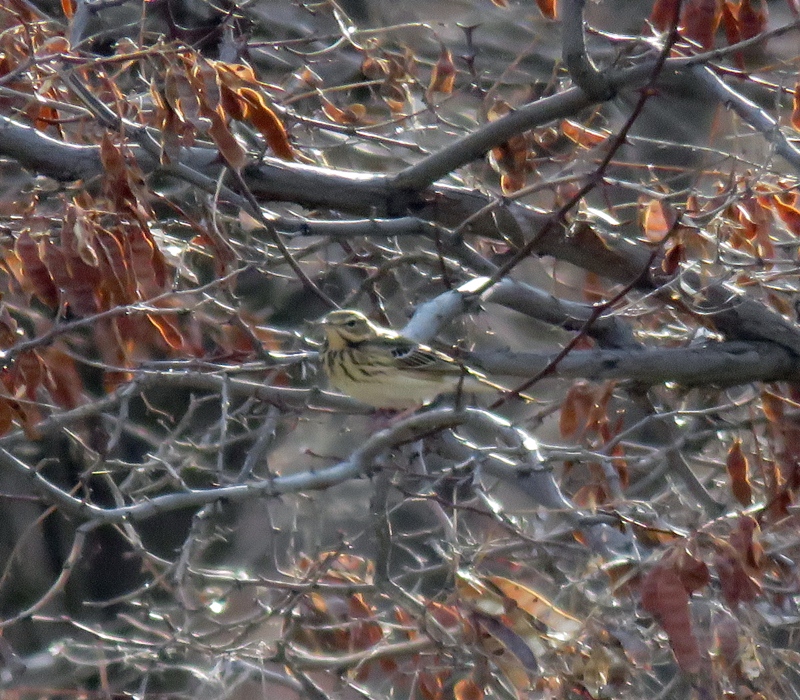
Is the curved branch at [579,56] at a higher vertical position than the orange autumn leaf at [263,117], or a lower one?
higher

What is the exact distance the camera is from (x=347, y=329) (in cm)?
581

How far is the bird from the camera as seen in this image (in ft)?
18.4

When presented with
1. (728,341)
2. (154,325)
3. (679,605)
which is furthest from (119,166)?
(728,341)

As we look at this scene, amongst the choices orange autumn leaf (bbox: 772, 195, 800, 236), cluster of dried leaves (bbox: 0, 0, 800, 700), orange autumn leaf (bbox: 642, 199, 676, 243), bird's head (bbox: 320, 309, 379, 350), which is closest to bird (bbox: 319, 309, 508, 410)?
bird's head (bbox: 320, 309, 379, 350)

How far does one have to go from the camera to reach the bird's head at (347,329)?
18.7 feet

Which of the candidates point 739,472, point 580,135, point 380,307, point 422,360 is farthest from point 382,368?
point 739,472

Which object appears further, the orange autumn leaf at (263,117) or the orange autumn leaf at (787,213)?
the orange autumn leaf at (787,213)

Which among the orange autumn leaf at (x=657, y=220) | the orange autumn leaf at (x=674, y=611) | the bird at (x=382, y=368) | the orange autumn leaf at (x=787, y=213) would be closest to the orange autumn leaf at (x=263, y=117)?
the bird at (x=382, y=368)

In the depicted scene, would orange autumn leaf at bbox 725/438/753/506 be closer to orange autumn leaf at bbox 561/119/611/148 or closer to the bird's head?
orange autumn leaf at bbox 561/119/611/148

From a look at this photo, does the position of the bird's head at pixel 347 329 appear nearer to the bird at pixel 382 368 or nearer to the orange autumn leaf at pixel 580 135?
the bird at pixel 382 368

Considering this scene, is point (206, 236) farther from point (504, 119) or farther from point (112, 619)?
point (112, 619)

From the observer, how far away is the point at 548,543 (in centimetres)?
433

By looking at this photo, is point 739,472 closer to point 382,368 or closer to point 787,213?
point 787,213

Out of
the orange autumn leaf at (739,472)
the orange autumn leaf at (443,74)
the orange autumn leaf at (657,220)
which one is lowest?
the orange autumn leaf at (739,472)
